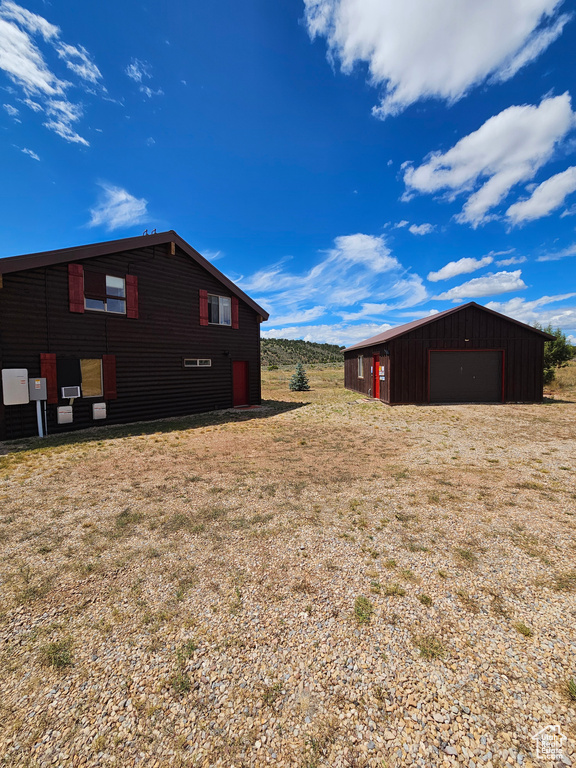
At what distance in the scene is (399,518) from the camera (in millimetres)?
4375

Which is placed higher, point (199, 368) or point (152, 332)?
point (152, 332)

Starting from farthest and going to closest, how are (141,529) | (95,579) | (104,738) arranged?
(141,529) → (95,579) → (104,738)

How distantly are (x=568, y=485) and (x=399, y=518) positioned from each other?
3408 millimetres

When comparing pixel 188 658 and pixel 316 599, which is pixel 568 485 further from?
pixel 188 658

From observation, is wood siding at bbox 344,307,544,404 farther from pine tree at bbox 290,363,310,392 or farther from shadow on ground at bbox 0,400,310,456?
pine tree at bbox 290,363,310,392

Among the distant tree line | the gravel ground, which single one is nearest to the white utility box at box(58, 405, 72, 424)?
the gravel ground

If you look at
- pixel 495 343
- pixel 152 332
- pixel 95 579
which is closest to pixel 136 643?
pixel 95 579

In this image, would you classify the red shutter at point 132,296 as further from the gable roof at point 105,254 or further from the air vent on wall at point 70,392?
the air vent on wall at point 70,392

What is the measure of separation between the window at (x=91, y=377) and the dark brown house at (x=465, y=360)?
12.1 meters

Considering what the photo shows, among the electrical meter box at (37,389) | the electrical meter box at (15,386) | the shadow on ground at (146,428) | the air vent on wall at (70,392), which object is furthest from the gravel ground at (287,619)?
the air vent on wall at (70,392)

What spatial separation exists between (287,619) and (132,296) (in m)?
11.6

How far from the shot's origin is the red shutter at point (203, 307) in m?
13.6

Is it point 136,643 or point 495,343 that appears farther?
point 495,343

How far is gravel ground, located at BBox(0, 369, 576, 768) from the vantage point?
1.84 meters
